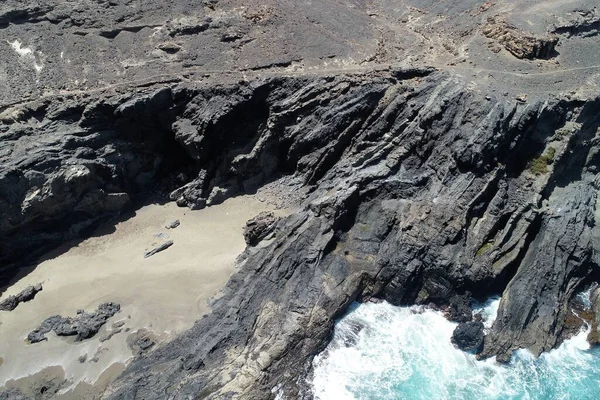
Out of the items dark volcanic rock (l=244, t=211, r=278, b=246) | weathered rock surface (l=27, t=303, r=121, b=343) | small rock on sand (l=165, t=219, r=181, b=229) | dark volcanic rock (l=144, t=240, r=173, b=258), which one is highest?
dark volcanic rock (l=244, t=211, r=278, b=246)

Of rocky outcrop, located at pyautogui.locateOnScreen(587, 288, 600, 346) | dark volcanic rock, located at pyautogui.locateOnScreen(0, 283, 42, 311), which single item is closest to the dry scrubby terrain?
rocky outcrop, located at pyautogui.locateOnScreen(587, 288, 600, 346)

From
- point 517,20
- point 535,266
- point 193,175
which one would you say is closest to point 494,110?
point 535,266

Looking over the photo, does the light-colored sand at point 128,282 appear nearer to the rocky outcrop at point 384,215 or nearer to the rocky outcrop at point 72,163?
the rocky outcrop at point 384,215

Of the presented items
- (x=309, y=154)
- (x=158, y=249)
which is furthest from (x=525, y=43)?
(x=158, y=249)

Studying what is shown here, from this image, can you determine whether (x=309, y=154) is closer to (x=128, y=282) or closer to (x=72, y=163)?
(x=128, y=282)

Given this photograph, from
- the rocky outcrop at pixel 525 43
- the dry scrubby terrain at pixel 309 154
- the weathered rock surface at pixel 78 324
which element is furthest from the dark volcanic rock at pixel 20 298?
the rocky outcrop at pixel 525 43

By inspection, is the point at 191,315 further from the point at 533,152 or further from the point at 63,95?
the point at 533,152

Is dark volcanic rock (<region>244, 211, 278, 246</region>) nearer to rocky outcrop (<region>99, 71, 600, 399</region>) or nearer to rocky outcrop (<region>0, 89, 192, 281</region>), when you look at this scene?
rocky outcrop (<region>99, 71, 600, 399</region>)
